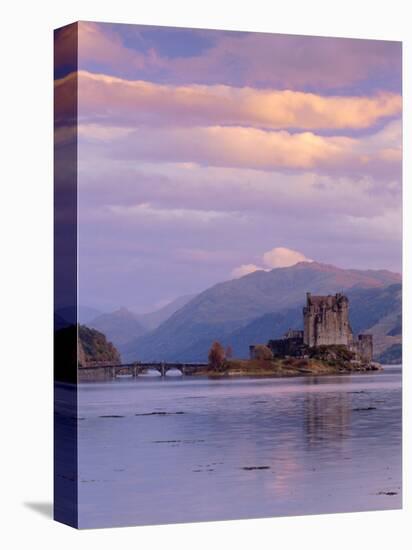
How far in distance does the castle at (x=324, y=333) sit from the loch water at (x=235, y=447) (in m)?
0.42

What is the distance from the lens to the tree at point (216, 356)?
26.1 m

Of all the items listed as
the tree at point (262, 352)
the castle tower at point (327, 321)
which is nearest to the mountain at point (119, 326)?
the tree at point (262, 352)

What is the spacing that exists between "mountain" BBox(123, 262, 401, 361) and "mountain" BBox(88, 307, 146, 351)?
131 mm

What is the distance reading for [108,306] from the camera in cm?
2506

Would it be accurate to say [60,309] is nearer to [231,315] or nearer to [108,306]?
[108,306]

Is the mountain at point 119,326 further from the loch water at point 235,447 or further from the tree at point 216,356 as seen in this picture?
the tree at point 216,356

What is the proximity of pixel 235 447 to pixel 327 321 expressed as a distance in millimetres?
2271

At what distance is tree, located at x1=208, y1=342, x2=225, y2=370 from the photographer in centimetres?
2611

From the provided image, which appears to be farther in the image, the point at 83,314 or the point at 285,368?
the point at 285,368

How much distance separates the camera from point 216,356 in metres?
26.2

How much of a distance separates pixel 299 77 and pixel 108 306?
4245mm

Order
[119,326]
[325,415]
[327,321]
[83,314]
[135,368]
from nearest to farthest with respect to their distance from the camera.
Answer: [83,314] → [119,326] → [135,368] → [327,321] → [325,415]

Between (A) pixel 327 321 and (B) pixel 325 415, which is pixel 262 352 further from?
(B) pixel 325 415

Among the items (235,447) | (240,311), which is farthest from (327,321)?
(235,447)
